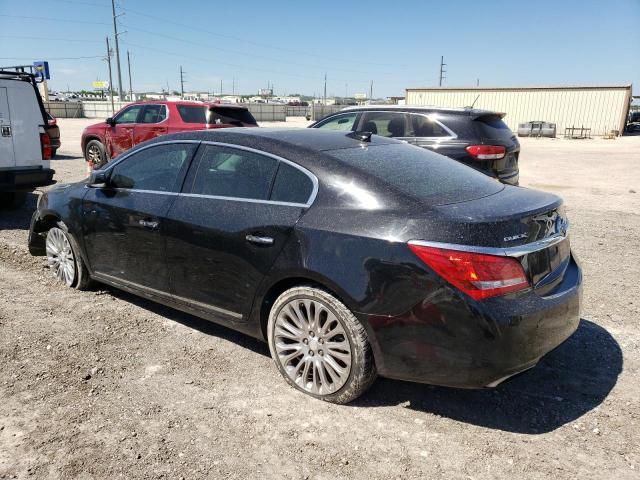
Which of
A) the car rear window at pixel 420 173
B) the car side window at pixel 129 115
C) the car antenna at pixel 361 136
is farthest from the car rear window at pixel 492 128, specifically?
the car side window at pixel 129 115

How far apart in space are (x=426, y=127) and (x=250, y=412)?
531cm

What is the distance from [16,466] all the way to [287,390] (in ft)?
4.82

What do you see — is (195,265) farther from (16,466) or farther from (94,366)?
(16,466)

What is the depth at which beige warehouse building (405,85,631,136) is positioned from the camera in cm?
3691

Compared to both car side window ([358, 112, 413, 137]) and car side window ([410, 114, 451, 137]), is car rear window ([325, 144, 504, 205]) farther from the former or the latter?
car side window ([358, 112, 413, 137])

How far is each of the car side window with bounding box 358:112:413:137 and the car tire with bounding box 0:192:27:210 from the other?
5568 millimetres

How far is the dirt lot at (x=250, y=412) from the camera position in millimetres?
2609

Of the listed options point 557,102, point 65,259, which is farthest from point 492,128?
point 557,102

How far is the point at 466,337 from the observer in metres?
2.62

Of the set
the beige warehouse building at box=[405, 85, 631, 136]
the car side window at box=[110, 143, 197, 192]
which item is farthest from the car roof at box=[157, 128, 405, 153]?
the beige warehouse building at box=[405, 85, 631, 136]

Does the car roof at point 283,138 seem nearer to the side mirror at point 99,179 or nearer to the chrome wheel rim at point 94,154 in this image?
the side mirror at point 99,179

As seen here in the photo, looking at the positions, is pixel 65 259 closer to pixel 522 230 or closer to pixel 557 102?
pixel 522 230

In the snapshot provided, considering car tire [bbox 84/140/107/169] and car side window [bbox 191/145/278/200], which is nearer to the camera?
car side window [bbox 191/145/278/200]

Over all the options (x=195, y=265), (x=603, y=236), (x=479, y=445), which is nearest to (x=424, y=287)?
(x=479, y=445)
